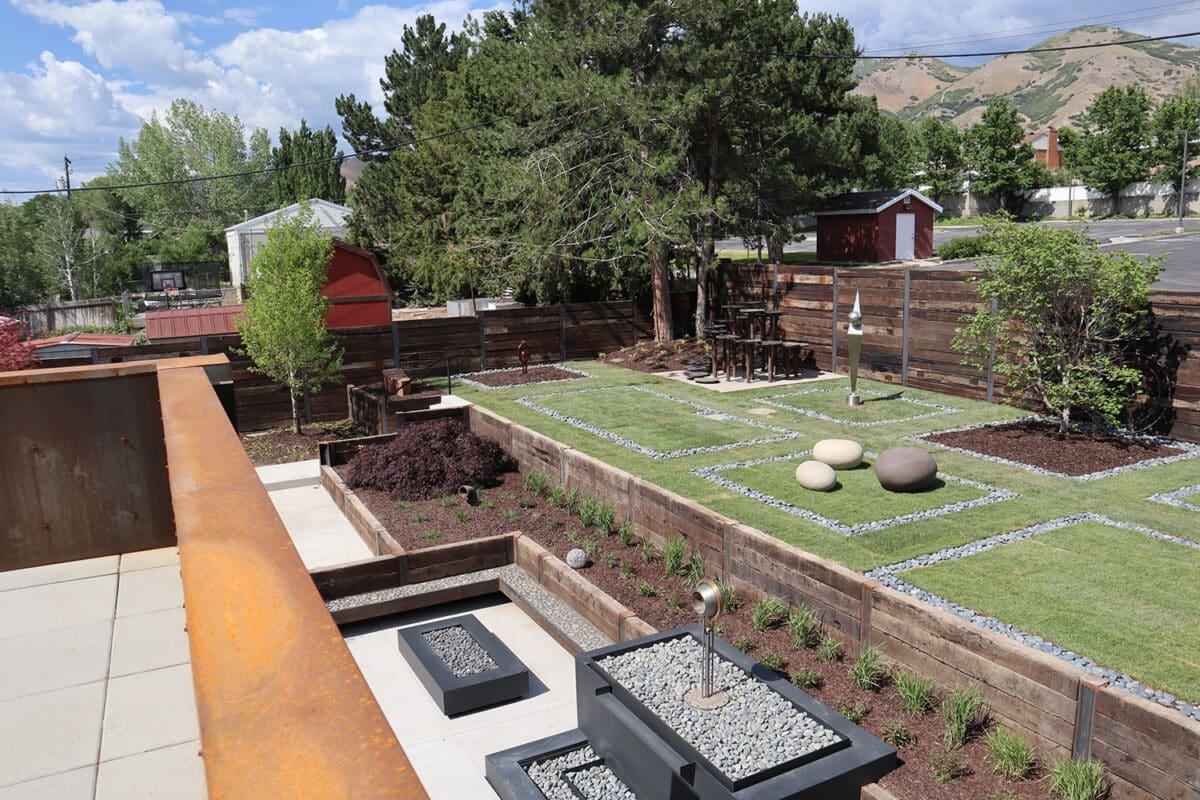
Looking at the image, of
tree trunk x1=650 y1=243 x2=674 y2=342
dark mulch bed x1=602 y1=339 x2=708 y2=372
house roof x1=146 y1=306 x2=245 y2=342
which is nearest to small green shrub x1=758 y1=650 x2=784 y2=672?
dark mulch bed x1=602 y1=339 x2=708 y2=372

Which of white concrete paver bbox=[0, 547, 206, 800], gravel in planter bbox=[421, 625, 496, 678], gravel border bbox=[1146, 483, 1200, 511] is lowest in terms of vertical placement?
gravel in planter bbox=[421, 625, 496, 678]

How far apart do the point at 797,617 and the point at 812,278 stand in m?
10.9

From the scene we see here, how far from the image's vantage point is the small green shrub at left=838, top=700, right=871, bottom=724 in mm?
5664

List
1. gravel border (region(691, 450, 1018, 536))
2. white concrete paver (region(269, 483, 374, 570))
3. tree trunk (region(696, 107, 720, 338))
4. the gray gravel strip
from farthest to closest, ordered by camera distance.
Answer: tree trunk (region(696, 107, 720, 338)), white concrete paver (region(269, 483, 374, 570)), gravel border (region(691, 450, 1018, 536)), the gray gravel strip

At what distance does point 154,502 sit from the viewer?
4348mm

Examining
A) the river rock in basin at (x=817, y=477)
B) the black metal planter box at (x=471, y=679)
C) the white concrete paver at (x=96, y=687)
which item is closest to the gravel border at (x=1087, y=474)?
the river rock in basin at (x=817, y=477)

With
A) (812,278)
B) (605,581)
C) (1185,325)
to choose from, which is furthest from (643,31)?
(605,581)

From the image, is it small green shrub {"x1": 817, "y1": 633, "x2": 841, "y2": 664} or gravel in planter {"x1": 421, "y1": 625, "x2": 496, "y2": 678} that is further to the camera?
gravel in planter {"x1": 421, "y1": 625, "x2": 496, "y2": 678}

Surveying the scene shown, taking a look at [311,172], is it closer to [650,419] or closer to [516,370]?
[516,370]

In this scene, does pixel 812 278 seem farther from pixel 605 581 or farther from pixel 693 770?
pixel 693 770

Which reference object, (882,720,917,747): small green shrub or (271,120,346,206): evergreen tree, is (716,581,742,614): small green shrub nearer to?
(882,720,917,747): small green shrub

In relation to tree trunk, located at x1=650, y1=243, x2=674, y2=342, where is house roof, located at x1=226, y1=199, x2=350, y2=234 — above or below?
above

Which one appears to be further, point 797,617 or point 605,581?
point 605,581

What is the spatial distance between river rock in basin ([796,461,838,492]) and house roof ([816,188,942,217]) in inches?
1244
